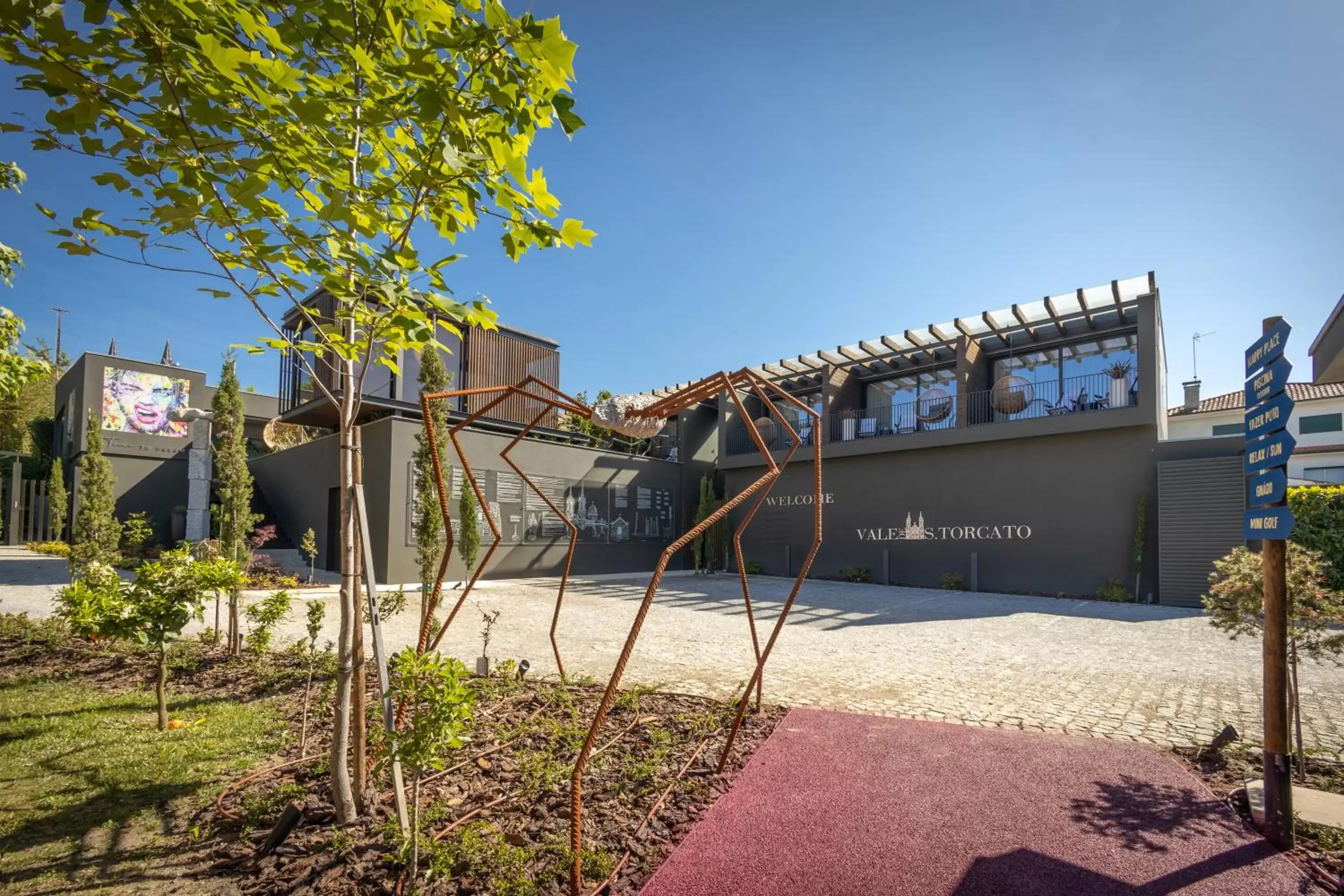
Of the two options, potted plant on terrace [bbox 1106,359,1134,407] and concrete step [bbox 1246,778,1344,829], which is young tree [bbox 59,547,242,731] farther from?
potted plant on terrace [bbox 1106,359,1134,407]

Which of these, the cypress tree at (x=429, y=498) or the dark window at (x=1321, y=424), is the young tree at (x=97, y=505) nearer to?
the cypress tree at (x=429, y=498)

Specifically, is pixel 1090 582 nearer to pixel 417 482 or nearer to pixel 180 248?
pixel 417 482

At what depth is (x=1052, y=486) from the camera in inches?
574

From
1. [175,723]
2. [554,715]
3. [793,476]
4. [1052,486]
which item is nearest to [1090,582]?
[1052,486]

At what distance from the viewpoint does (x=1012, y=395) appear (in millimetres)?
15602

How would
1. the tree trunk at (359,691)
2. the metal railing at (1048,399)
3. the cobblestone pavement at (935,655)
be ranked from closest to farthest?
the tree trunk at (359,691), the cobblestone pavement at (935,655), the metal railing at (1048,399)

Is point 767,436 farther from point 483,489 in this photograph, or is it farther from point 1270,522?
point 1270,522

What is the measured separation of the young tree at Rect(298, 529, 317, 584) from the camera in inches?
297

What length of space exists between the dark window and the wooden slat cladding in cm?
2918

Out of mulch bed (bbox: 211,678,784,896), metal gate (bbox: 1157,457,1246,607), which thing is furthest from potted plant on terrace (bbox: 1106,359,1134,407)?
mulch bed (bbox: 211,678,784,896)

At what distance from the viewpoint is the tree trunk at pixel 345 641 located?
2527 mm

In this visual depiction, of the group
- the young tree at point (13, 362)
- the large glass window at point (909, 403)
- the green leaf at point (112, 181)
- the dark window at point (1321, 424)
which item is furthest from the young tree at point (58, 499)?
the dark window at point (1321, 424)

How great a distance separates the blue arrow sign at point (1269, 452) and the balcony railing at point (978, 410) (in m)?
9.73

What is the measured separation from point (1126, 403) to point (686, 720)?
14.4 m
